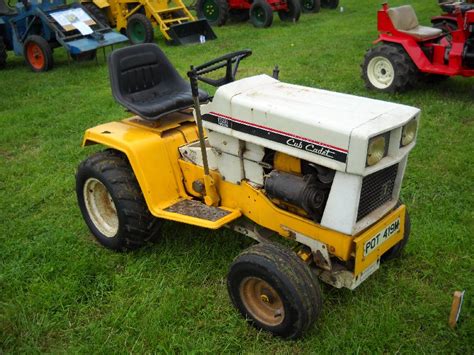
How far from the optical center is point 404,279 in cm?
305

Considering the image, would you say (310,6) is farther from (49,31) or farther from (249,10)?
(49,31)

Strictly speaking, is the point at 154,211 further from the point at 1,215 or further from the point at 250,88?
the point at 1,215

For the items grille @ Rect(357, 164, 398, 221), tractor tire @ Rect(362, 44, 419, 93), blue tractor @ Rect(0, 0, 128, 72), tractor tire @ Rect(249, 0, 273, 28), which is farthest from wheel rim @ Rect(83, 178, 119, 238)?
tractor tire @ Rect(249, 0, 273, 28)

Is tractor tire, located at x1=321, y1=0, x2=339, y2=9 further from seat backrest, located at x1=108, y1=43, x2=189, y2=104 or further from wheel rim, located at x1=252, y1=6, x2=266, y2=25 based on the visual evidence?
seat backrest, located at x1=108, y1=43, x2=189, y2=104

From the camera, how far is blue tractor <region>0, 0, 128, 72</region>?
8.34m

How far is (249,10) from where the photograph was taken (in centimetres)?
1198

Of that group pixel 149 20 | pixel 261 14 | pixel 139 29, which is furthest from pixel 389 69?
pixel 261 14

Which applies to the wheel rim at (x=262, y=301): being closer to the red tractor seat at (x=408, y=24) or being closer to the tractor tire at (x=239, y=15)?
the red tractor seat at (x=408, y=24)

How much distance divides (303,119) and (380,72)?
4.52m

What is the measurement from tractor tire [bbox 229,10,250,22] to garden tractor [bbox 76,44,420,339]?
32.1ft

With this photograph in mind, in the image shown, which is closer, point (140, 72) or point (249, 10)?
point (140, 72)

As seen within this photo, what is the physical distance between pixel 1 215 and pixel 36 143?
165cm

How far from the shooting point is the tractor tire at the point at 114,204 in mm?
3195

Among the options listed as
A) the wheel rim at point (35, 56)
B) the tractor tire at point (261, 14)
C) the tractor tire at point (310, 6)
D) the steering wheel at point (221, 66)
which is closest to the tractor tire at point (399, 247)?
the steering wheel at point (221, 66)
